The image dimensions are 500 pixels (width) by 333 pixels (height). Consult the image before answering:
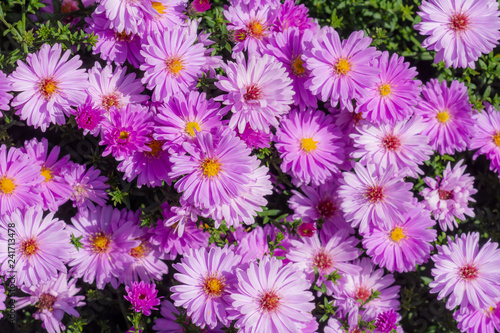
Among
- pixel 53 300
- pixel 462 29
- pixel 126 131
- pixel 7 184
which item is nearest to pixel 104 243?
pixel 53 300

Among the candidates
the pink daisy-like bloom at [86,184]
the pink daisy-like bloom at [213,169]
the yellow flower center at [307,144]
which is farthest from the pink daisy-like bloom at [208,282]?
the yellow flower center at [307,144]

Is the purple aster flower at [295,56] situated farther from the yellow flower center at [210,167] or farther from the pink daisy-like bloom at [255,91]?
the yellow flower center at [210,167]

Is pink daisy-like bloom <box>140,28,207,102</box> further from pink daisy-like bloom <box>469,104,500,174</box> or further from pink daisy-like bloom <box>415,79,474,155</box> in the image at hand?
pink daisy-like bloom <box>469,104,500,174</box>

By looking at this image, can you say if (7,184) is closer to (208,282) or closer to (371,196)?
(208,282)

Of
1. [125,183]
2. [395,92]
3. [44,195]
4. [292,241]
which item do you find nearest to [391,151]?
[395,92]

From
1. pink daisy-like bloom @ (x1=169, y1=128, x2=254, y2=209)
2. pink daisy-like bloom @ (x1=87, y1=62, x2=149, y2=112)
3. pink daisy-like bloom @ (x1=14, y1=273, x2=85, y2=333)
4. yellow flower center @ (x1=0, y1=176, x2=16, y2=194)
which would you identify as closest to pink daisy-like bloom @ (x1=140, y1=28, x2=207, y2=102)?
pink daisy-like bloom @ (x1=87, y1=62, x2=149, y2=112)
